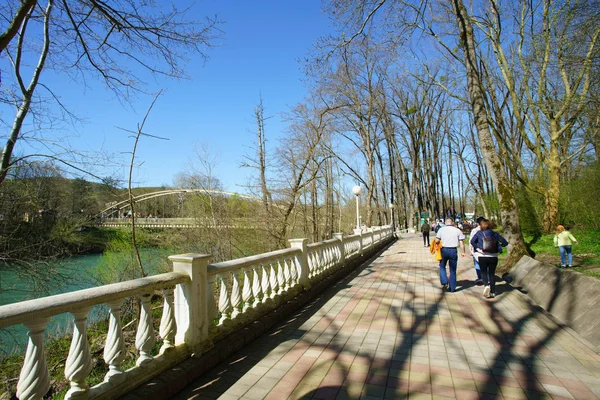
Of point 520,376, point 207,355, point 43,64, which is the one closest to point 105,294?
point 207,355

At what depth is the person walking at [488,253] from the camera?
6.37 meters

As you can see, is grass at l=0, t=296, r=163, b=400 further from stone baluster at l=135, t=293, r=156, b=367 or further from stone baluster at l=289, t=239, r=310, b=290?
stone baluster at l=135, t=293, r=156, b=367

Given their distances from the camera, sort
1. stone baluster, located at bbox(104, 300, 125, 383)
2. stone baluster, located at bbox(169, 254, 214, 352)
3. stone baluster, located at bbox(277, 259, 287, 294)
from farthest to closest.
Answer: stone baluster, located at bbox(277, 259, 287, 294) → stone baluster, located at bbox(169, 254, 214, 352) → stone baluster, located at bbox(104, 300, 125, 383)

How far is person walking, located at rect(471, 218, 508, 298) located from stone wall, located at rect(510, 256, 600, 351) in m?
0.74

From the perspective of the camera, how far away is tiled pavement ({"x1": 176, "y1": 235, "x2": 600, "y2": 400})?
2.95 m

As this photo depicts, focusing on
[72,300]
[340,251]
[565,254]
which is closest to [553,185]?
[565,254]

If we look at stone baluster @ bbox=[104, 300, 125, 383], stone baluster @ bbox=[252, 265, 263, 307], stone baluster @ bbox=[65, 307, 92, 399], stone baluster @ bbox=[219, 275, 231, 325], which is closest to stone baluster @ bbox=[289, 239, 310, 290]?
stone baluster @ bbox=[252, 265, 263, 307]

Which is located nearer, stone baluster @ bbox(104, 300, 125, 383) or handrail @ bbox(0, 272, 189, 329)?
handrail @ bbox(0, 272, 189, 329)

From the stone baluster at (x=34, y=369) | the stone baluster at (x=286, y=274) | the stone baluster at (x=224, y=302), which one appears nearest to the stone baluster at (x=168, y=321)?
the stone baluster at (x=224, y=302)

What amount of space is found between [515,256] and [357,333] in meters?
6.34

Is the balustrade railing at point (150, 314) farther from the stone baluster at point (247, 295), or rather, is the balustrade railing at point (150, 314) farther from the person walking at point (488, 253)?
the person walking at point (488, 253)

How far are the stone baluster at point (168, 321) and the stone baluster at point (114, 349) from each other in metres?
0.53

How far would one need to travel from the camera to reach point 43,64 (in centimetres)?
653

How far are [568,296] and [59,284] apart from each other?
978cm
